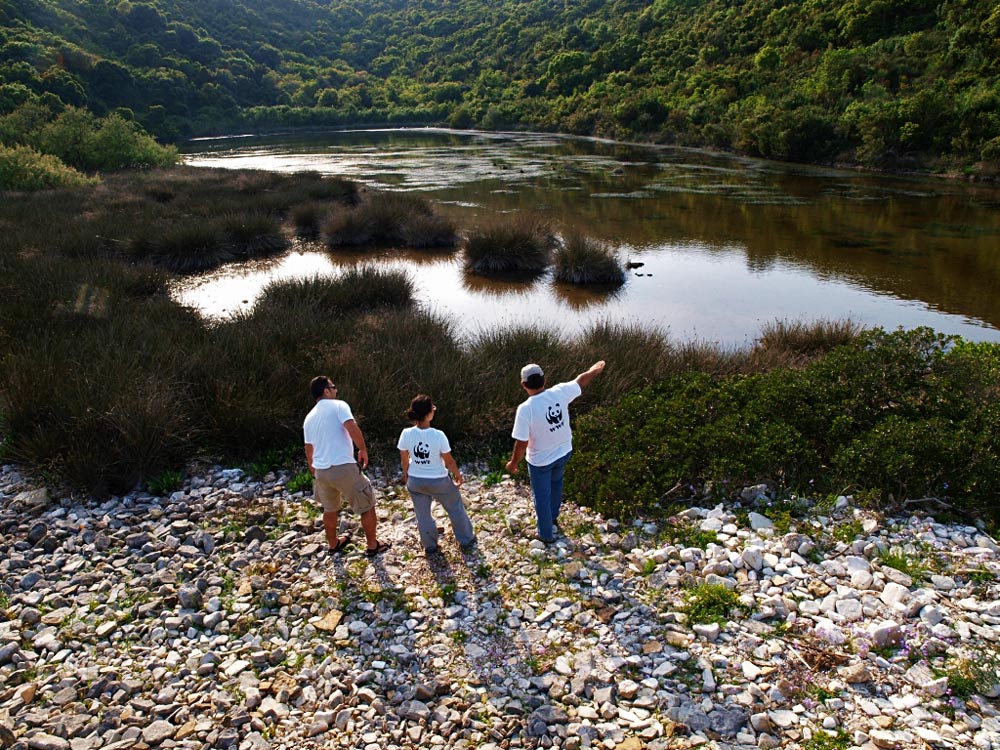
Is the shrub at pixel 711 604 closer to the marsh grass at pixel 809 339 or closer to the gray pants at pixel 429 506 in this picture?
the gray pants at pixel 429 506

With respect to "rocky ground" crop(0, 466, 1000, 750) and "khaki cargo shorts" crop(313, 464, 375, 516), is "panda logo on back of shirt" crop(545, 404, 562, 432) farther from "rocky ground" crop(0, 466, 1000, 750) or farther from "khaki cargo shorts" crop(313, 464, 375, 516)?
"khaki cargo shorts" crop(313, 464, 375, 516)

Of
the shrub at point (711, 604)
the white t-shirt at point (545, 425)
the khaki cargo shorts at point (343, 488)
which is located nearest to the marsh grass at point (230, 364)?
the khaki cargo shorts at point (343, 488)

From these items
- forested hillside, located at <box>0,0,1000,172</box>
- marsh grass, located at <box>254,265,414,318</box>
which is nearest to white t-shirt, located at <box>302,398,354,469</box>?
marsh grass, located at <box>254,265,414,318</box>

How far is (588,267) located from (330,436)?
12.7 metres

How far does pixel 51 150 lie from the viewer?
1267 inches

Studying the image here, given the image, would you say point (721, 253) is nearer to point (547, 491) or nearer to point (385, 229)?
point (385, 229)

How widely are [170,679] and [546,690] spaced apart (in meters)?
2.39

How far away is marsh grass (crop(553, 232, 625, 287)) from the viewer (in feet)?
55.4

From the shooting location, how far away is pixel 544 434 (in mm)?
5281

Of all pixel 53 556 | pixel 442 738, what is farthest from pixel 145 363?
pixel 442 738

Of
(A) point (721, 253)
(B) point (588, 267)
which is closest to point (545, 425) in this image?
(B) point (588, 267)

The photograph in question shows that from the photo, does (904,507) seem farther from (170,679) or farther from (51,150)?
(51,150)

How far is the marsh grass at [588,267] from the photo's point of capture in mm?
16875

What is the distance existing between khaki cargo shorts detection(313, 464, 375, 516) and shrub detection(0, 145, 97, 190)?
→ 27107 mm
